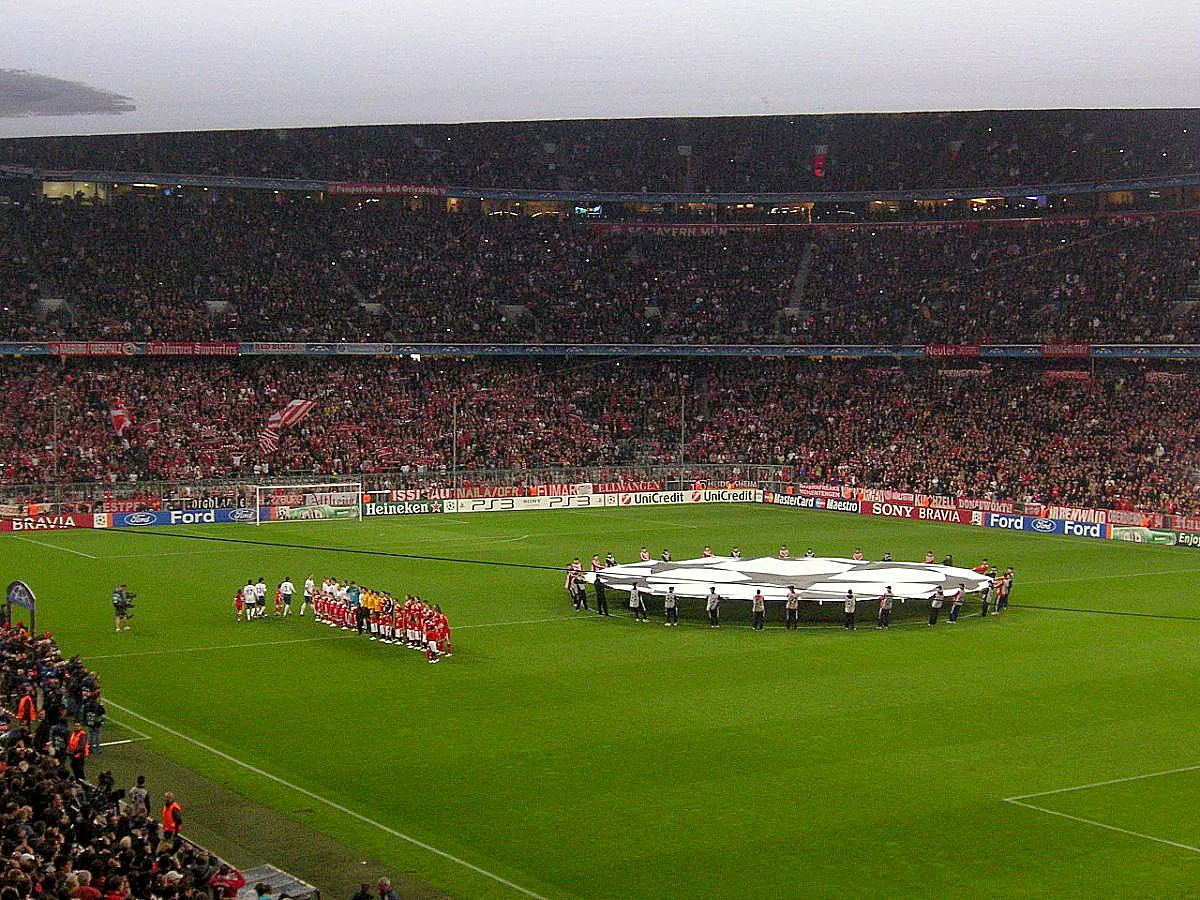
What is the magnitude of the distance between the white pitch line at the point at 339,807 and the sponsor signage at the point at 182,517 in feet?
103

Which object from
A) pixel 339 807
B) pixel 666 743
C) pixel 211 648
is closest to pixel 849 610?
pixel 666 743

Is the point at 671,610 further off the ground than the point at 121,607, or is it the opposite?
the point at 671,610

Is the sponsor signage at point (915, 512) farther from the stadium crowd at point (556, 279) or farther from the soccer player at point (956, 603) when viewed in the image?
the soccer player at point (956, 603)

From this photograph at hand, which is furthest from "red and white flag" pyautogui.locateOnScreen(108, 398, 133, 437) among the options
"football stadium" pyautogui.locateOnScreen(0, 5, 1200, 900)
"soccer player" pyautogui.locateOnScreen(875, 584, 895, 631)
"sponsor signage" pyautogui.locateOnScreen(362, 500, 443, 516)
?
"soccer player" pyautogui.locateOnScreen(875, 584, 895, 631)

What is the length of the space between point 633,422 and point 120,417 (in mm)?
26291

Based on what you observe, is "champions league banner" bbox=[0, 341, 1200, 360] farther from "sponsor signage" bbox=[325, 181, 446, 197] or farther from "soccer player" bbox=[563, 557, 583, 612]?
"soccer player" bbox=[563, 557, 583, 612]

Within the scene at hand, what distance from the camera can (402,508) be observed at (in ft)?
209

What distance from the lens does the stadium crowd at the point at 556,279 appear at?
6981cm

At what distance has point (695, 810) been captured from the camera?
68.3ft

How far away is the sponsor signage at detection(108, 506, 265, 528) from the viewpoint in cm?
5744

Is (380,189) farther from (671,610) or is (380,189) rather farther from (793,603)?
(793,603)

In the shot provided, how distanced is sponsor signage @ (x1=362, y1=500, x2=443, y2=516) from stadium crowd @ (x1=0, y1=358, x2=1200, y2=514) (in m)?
1.35

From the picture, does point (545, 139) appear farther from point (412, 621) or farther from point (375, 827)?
point (375, 827)

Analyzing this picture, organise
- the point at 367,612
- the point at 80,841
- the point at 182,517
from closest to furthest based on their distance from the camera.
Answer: the point at 80,841 < the point at 367,612 < the point at 182,517
